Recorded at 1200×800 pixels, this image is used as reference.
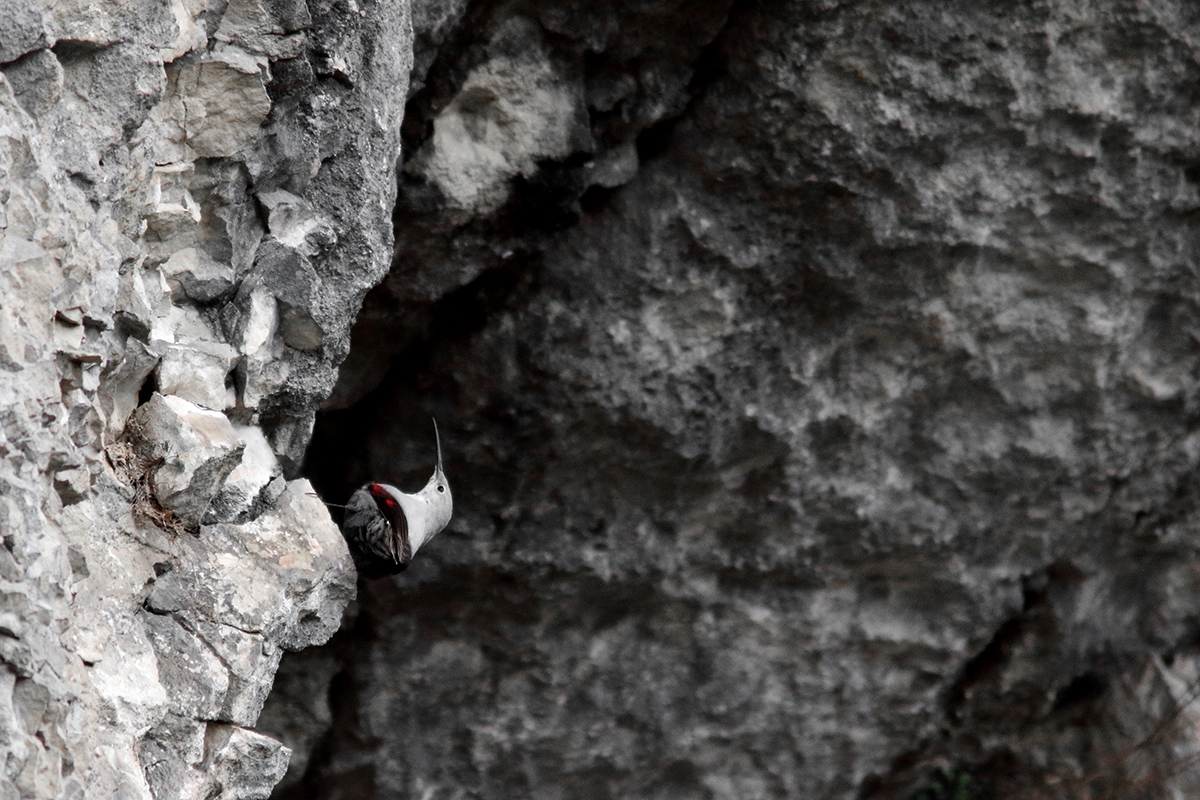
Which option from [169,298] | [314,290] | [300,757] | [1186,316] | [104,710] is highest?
[1186,316]

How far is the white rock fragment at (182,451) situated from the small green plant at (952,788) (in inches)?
127

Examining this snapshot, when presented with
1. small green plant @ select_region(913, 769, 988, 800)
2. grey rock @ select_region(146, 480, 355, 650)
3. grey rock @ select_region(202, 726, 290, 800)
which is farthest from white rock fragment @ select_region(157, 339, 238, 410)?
small green plant @ select_region(913, 769, 988, 800)

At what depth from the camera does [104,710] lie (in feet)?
4.52

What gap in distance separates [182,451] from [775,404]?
1778 millimetres

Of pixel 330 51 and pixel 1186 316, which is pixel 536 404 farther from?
pixel 1186 316

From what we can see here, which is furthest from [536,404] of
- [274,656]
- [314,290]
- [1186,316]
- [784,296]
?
[1186,316]

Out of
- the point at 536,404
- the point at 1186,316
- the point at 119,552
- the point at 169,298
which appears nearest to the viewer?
the point at 119,552

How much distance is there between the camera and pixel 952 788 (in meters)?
3.84

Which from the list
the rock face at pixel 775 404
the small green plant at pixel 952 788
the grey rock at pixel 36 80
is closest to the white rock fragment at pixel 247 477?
the grey rock at pixel 36 80

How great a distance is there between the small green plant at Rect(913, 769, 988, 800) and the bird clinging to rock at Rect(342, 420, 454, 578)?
2615 millimetres

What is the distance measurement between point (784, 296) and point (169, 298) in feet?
5.54

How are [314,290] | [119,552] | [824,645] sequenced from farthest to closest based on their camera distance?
[824,645]
[314,290]
[119,552]

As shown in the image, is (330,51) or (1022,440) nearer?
(330,51)

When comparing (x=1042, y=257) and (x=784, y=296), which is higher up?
(x=1042, y=257)
